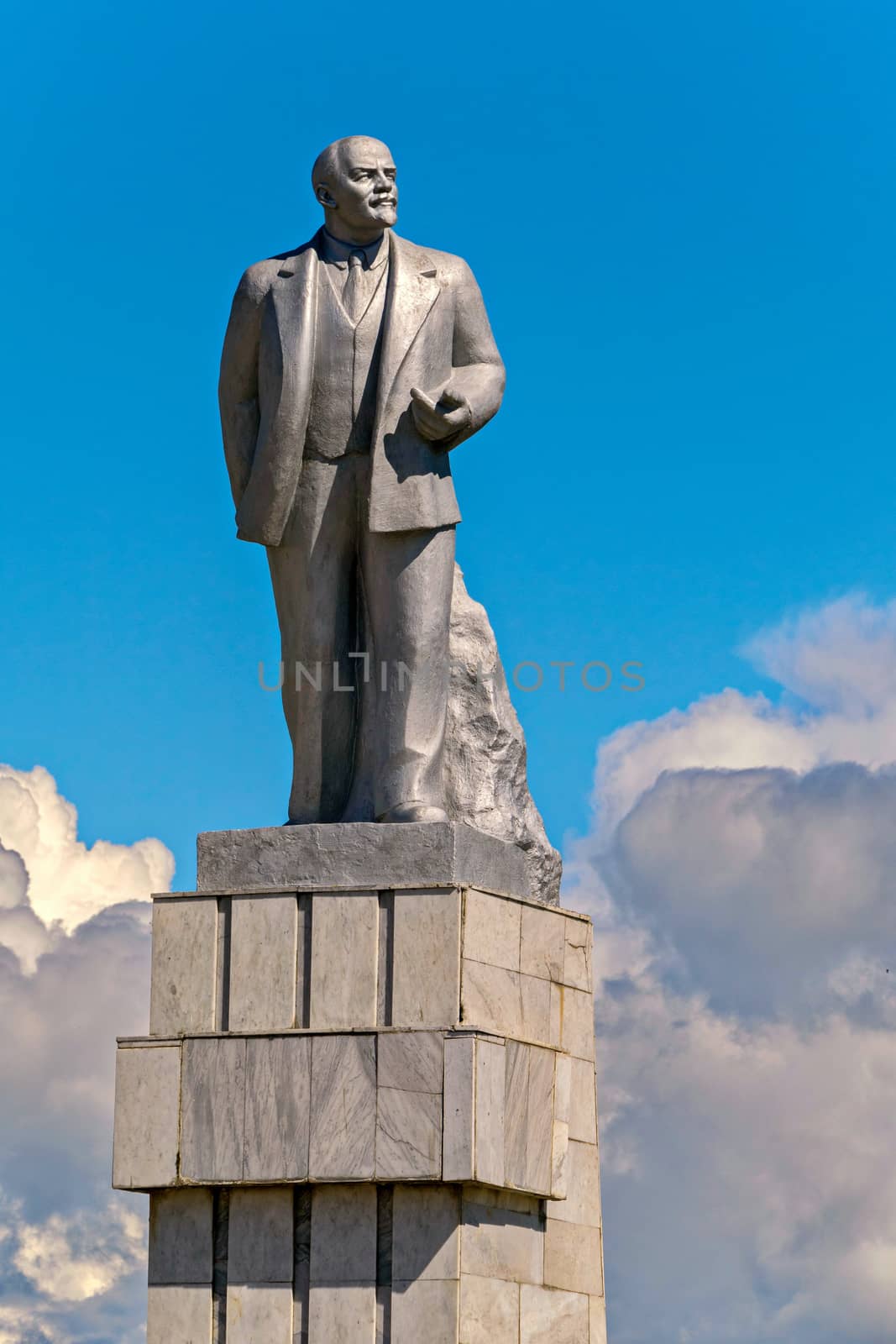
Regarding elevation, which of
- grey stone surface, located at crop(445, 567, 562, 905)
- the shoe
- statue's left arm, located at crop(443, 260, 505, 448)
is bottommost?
the shoe

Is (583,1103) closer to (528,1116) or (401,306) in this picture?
(528,1116)

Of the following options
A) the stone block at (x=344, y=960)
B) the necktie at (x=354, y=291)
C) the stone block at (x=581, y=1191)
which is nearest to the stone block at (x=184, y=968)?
the stone block at (x=344, y=960)

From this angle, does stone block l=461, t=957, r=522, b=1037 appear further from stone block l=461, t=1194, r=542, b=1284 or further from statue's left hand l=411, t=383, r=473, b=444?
statue's left hand l=411, t=383, r=473, b=444

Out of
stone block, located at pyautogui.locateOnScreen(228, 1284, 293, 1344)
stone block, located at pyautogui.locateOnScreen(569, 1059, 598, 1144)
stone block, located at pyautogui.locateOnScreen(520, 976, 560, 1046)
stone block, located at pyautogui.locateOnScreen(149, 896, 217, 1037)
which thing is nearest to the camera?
stone block, located at pyautogui.locateOnScreen(228, 1284, 293, 1344)

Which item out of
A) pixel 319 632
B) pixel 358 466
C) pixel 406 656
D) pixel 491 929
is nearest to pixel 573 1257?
pixel 491 929

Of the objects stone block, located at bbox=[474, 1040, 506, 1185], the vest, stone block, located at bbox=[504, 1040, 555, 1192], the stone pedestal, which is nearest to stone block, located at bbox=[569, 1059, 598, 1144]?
the stone pedestal

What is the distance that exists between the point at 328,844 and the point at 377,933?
0.60 meters

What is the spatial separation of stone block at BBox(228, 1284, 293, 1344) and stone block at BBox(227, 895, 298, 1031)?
4.39 ft

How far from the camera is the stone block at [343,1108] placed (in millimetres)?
11492

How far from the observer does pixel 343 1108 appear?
11.6 meters

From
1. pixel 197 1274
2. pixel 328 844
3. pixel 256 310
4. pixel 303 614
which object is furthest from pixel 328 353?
pixel 197 1274

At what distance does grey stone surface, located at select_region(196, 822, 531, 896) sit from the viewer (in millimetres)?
11898

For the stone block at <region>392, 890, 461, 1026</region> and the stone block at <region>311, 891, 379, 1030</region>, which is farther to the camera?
the stone block at <region>311, 891, 379, 1030</region>

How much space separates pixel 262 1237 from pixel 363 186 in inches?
227
